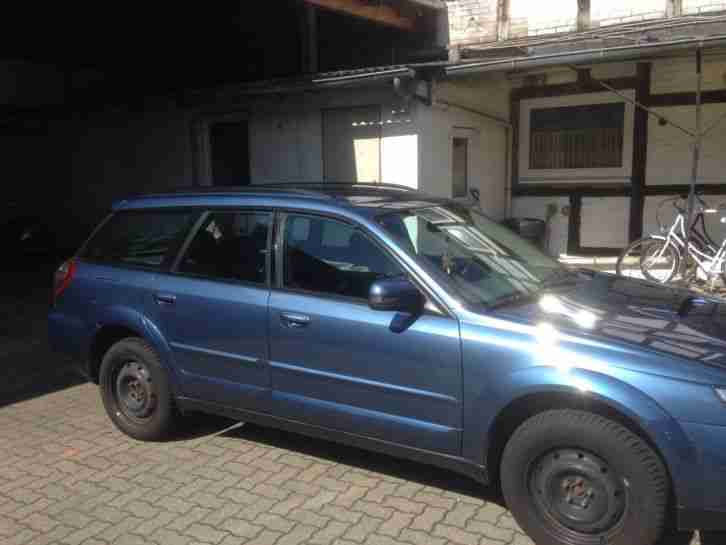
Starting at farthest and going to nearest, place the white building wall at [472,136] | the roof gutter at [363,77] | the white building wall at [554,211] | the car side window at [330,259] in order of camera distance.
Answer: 1. the white building wall at [554,211]
2. the white building wall at [472,136]
3. the roof gutter at [363,77]
4. the car side window at [330,259]

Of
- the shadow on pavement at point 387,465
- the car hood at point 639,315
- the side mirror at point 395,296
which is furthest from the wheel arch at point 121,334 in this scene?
the car hood at point 639,315

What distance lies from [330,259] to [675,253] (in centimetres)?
630

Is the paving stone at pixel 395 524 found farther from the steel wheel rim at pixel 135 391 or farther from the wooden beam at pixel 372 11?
the wooden beam at pixel 372 11

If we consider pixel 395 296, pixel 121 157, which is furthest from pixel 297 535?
pixel 121 157

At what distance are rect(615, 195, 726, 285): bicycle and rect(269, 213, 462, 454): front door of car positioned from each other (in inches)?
221

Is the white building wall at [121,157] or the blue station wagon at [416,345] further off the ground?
the white building wall at [121,157]

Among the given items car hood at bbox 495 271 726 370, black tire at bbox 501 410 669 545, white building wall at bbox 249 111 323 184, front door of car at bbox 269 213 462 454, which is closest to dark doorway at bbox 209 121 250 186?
white building wall at bbox 249 111 323 184

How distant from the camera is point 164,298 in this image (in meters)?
4.17

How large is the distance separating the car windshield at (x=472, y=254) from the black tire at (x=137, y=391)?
1.86 metres

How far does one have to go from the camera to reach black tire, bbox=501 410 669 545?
278cm

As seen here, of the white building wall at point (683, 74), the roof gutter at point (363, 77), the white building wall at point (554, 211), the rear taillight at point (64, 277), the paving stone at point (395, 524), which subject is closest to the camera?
the paving stone at point (395, 524)

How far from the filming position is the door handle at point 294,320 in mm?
3615

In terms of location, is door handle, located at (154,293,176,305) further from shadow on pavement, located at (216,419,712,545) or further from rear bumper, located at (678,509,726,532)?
rear bumper, located at (678,509,726,532)

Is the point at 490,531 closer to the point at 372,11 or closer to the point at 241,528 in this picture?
the point at 241,528
